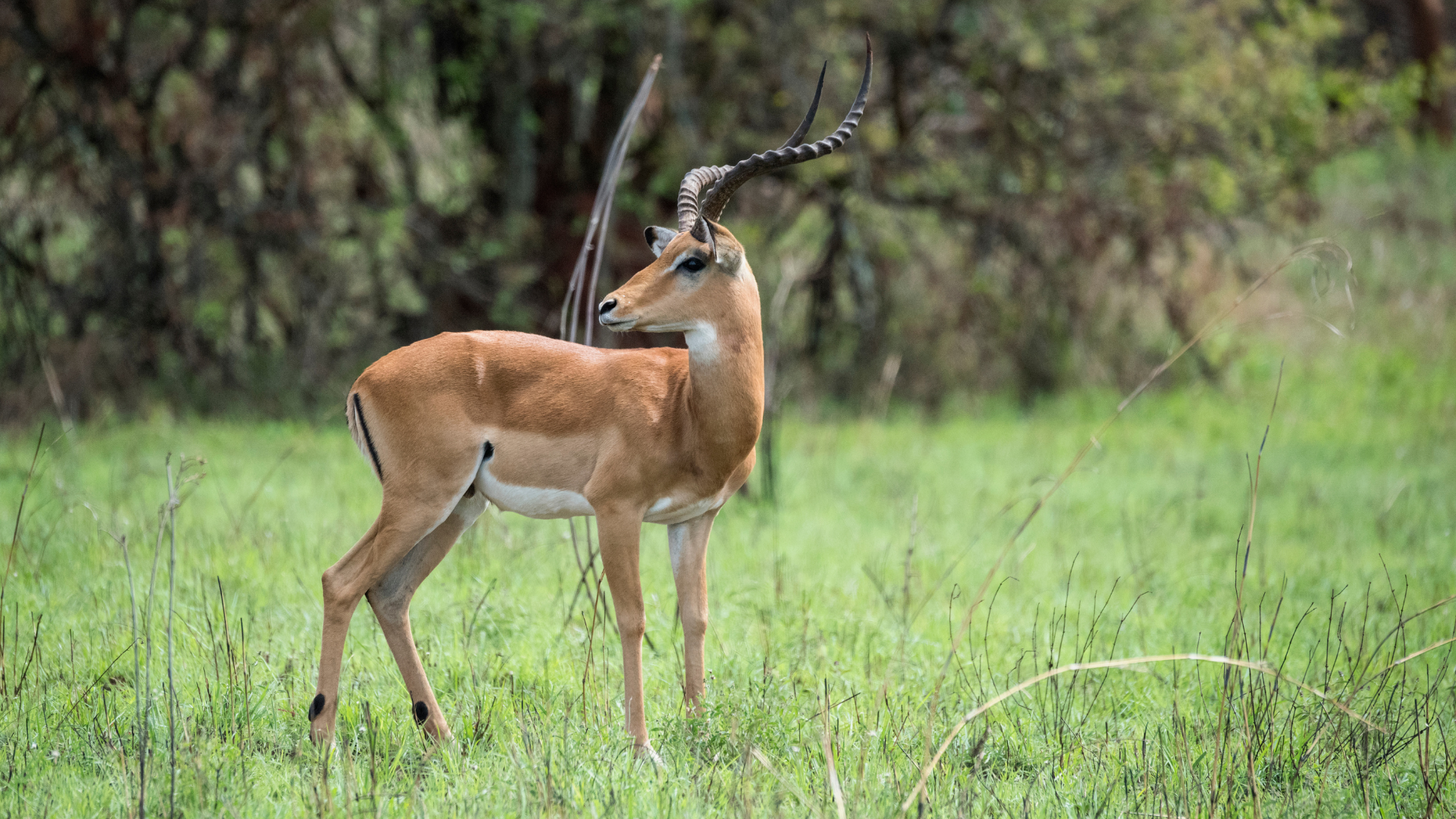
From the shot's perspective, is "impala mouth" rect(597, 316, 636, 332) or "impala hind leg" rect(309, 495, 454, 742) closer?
"impala mouth" rect(597, 316, 636, 332)

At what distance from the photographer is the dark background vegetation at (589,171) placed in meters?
9.44

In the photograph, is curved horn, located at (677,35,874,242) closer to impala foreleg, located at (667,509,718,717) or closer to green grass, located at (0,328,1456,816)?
impala foreleg, located at (667,509,718,717)

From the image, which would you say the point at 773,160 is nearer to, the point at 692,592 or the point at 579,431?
the point at 579,431

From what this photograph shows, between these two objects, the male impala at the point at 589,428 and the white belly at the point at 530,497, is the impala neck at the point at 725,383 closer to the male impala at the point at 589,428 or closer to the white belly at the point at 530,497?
the male impala at the point at 589,428

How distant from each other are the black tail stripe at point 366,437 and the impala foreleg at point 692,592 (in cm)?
87

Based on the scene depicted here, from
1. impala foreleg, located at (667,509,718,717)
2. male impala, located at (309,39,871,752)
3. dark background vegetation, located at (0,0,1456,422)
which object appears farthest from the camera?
dark background vegetation, located at (0,0,1456,422)

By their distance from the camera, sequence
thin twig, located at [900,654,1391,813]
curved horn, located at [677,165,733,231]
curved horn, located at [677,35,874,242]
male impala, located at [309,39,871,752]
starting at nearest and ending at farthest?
1. thin twig, located at [900,654,1391,813]
2. curved horn, located at [677,35,874,242]
3. male impala, located at [309,39,871,752]
4. curved horn, located at [677,165,733,231]

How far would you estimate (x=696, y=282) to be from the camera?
3.47 m

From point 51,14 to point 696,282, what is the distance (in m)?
7.62

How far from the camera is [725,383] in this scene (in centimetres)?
351

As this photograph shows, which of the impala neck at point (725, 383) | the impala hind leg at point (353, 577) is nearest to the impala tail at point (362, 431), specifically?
the impala hind leg at point (353, 577)

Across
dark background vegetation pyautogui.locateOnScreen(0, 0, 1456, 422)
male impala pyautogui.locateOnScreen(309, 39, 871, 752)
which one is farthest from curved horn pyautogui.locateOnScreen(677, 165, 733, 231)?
dark background vegetation pyautogui.locateOnScreen(0, 0, 1456, 422)

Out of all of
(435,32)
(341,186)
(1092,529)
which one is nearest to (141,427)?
(341,186)

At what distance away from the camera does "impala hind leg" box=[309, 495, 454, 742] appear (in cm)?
351
